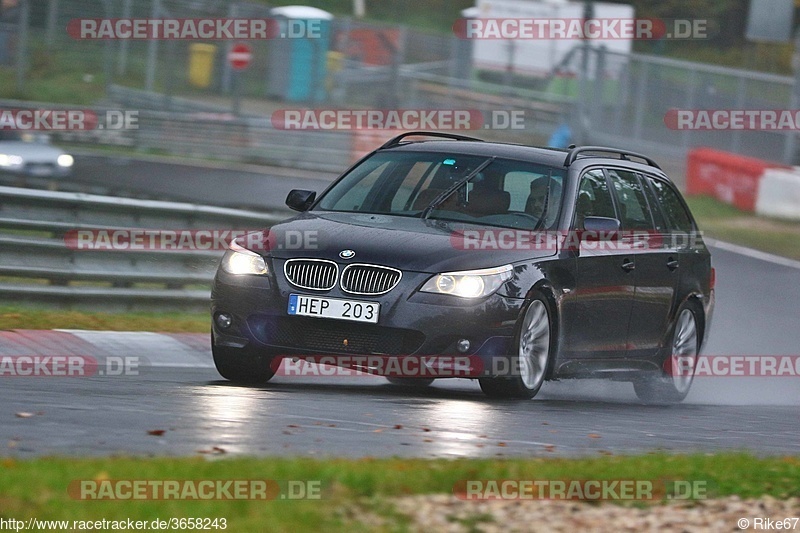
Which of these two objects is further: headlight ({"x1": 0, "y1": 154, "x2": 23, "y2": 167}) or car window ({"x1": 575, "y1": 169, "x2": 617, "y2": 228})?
headlight ({"x1": 0, "y1": 154, "x2": 23, "y2": 167})

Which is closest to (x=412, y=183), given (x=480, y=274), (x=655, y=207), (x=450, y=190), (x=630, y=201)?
(x=450, y=190)

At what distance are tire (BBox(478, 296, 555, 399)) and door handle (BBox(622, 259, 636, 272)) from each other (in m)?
1.12

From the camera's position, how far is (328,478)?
5.50 m

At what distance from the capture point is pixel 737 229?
85.7ft

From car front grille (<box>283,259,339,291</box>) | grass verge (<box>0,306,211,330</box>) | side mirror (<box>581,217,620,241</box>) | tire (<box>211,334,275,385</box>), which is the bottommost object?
grass verge (<box>0,306,211,330</box>)

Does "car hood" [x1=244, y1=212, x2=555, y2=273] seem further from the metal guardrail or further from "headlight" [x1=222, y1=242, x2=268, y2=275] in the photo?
the metal guardrail

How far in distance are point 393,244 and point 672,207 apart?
136 inches

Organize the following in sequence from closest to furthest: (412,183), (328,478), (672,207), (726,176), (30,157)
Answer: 1. (328,478)
2. (412,183)
3. (672,207)
4. (30,157)
5. (726,176)

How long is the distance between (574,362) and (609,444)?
2.43 meters

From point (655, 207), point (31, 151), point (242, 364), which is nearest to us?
point (242, 364)

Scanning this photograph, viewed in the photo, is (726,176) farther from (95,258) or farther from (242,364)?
(242,364)

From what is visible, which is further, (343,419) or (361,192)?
(361,192)

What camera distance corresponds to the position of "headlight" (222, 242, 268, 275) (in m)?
9.40

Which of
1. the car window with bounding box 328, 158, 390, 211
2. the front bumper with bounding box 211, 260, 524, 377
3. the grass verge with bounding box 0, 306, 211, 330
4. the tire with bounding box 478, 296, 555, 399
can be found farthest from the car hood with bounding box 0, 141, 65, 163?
the tire with bounding box 478, 296, 555, 399
